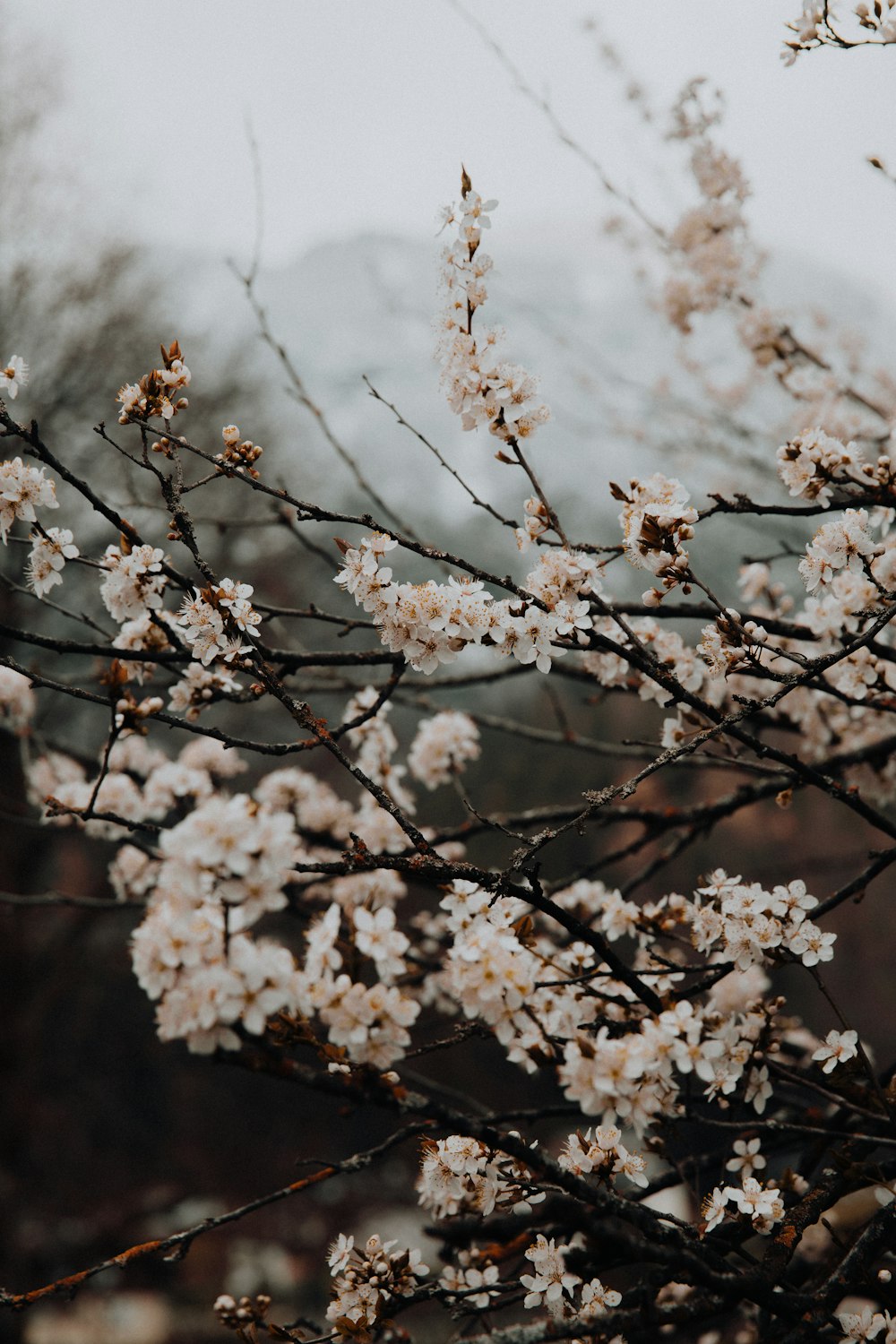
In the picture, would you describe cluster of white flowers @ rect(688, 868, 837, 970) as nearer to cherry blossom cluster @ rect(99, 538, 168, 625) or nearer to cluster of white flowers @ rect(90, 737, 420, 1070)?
cluster of white flowers @ rect(90, 737, 420, 1070)

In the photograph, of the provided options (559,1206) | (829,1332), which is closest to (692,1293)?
(829,1332)

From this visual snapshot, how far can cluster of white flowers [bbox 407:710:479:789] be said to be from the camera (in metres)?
2.80

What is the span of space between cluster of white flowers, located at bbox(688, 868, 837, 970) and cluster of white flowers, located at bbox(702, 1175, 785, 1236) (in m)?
0.38

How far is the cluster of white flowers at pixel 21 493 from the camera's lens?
62.8 inches

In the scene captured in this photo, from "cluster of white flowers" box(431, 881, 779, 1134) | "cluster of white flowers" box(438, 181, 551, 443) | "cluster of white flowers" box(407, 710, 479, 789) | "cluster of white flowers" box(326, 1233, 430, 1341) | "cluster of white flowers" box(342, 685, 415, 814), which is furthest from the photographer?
"cluster of white flowers" box(407, 710, 479, 789)

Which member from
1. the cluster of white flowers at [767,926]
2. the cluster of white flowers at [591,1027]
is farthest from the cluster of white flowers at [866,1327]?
the cluster of white flowers at [767,926]

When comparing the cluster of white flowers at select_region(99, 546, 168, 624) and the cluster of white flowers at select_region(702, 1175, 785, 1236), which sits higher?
the cluster of white flowers at select_region(99, 546, 168, 624)

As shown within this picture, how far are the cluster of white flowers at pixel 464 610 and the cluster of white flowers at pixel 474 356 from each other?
0.95 ft

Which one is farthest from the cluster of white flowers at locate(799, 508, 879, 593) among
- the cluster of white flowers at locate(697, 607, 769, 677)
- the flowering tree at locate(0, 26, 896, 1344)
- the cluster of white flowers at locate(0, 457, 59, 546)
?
the cluster of white flowers at locate(0, 457, 59, 546)

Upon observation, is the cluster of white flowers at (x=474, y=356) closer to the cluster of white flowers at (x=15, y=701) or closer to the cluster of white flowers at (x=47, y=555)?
the cluster of white flowers at (x=47, y=555)

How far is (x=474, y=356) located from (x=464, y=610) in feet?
1.63

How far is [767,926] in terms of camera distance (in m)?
1.59

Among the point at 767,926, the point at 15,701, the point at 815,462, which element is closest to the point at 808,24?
the point at 815,462

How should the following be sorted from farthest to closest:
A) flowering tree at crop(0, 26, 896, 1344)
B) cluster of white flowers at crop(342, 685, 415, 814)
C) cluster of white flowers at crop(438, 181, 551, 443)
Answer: cluster of white flowers at crop(342, 685, 415, 814) → cluster of white flowers at crop(438, 181, 551, 443) → flowering tree at crop(0, 26, 896, 1344)
